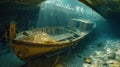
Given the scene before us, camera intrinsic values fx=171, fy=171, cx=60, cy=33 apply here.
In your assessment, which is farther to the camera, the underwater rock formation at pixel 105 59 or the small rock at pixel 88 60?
the small rock at pixel 88 60

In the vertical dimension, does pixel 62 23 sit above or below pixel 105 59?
above

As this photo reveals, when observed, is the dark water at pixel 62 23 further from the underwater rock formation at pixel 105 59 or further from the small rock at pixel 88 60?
the underwater rock formation at pixel 105 59

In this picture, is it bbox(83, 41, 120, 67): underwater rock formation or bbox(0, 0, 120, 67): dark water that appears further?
bbox(0, 0, 120, 67): dark water

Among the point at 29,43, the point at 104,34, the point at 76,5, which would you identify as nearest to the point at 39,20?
the point at 104,34

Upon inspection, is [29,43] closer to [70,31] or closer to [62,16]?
[70,31]

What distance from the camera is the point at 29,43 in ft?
27.7

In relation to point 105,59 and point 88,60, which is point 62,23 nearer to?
point 88,60

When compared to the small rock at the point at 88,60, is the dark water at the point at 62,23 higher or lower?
higher

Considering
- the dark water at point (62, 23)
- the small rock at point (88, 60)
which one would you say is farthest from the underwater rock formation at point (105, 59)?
the dark water at point (62, 23)

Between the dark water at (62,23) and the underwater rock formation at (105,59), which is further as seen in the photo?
the dark water at (62,23)

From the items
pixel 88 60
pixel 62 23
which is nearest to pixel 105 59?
pixel 88 60

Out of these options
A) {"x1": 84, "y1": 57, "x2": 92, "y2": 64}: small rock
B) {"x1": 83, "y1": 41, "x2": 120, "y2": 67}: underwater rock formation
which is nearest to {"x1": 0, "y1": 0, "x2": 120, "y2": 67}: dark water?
{"x1": 84, "y1": 57, "x2": 92, "y2": 64}: small rock

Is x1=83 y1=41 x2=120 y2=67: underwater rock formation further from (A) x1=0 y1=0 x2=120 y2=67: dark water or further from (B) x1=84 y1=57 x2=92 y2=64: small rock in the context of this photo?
(A) x1=0 y1=0 x2=120 y2=67: dark water

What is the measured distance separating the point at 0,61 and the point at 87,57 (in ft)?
18.2
